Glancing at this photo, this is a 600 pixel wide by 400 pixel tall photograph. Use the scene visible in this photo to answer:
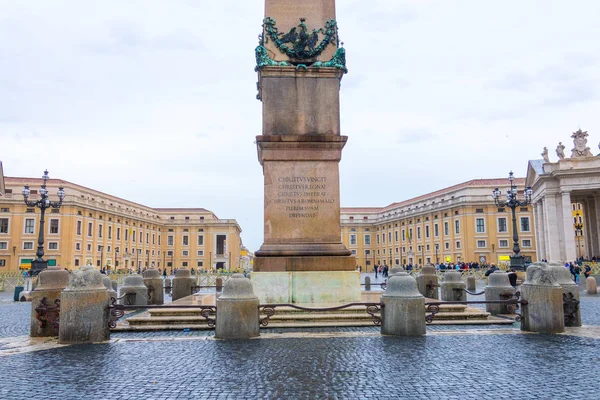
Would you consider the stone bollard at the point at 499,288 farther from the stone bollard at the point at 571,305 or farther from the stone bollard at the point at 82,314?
the stone bollard at the point at 82,314

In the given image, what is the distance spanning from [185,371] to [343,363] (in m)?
2.32

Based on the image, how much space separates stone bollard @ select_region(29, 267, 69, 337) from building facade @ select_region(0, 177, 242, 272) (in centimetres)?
5454

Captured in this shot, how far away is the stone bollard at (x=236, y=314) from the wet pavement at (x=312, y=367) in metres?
0.40

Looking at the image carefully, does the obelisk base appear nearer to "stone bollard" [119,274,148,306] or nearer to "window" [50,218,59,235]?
"stone bollard" [119,274,148,306]

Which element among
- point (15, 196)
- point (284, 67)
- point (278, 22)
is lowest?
point (284, 67)

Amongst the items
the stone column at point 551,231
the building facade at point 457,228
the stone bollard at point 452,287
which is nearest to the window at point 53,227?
the building facade at point 457,228

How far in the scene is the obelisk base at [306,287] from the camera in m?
12.4

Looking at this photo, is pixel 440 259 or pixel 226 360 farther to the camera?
pixel 440 259

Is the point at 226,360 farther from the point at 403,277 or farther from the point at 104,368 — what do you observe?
the point at 403,277

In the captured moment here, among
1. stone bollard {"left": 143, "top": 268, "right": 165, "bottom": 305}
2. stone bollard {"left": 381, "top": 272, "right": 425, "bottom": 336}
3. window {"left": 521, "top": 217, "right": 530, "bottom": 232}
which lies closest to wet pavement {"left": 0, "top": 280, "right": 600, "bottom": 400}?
stone bollard {"left": 381, "top": 272, "right": 425, "bottom": 336}

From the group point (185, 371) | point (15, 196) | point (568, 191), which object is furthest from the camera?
point (15, 196)

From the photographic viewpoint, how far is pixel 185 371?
6.75 metres

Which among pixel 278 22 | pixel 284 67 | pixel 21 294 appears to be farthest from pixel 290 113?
pixel 21 294

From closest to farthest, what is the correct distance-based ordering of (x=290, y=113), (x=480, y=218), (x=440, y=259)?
(x=290, y=113)
(x=480, y=218)
(x=440, y=259)
